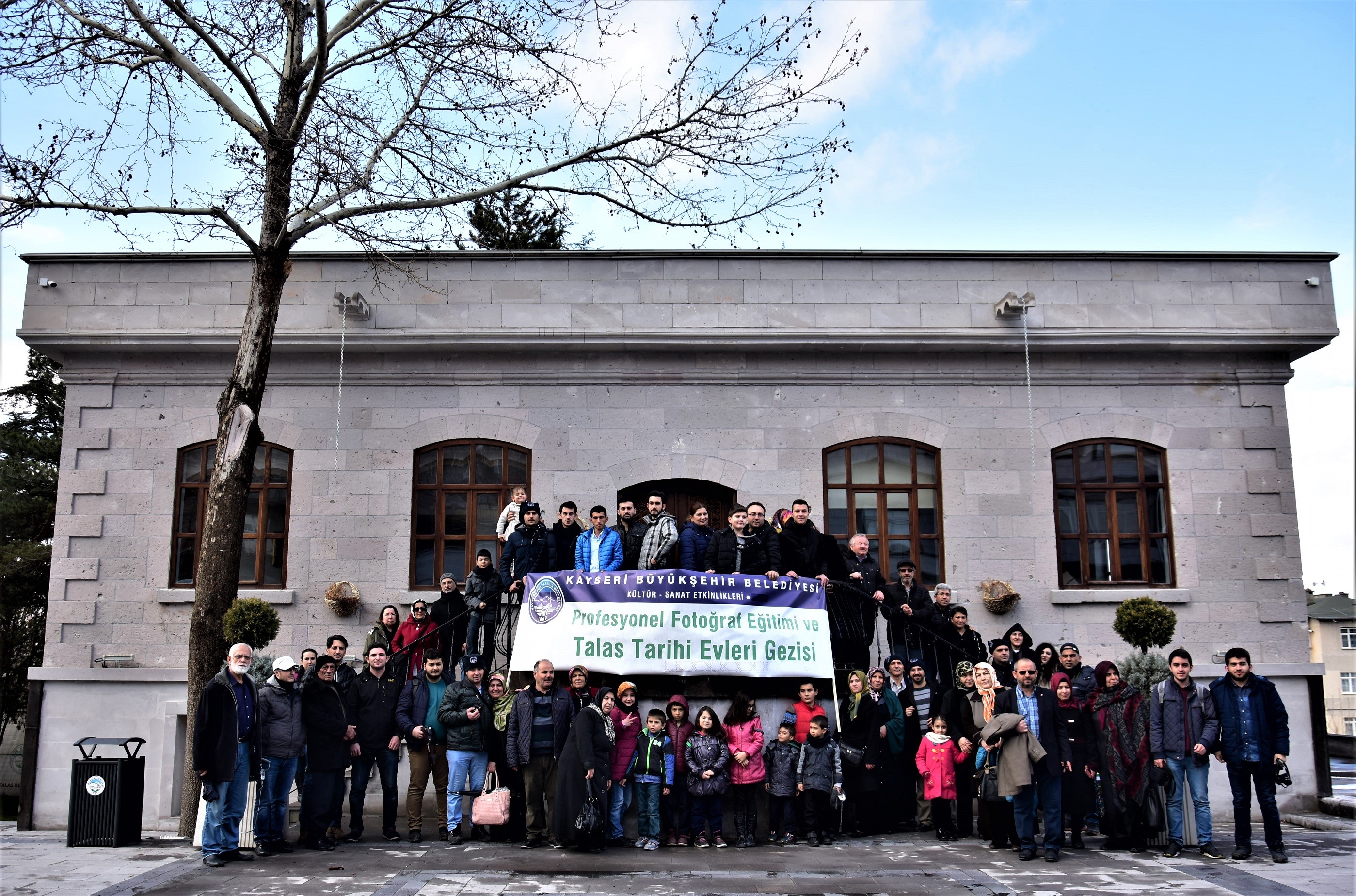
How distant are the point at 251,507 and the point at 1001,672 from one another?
29.4 ft

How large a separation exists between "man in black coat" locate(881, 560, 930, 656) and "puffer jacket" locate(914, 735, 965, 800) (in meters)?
1.32

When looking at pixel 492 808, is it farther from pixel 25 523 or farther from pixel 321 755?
pixel 25 523

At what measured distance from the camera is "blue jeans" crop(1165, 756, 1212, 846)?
9984mm

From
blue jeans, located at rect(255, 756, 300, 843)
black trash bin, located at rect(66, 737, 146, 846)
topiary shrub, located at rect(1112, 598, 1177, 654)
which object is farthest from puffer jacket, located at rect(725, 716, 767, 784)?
black trash bin, located at rect(66, 737, 146, 846)

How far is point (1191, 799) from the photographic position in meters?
10.1

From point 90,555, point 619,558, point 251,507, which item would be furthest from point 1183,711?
point 90,555

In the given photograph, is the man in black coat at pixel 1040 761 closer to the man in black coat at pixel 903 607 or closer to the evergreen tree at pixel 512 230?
the man in black coat at pixel 903 607

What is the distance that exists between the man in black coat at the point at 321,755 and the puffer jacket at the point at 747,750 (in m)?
3.48

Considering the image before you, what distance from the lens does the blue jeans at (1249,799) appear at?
384 inches

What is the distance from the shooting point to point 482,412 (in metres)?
14.0

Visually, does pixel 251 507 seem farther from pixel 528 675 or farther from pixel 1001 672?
pixel 1001 672

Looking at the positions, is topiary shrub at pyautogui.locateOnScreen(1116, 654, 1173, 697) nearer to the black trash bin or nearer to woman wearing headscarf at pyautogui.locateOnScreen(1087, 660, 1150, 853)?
woman wearing headscarf at pyautogui.locateOnScreen(1087, 660, 1150, 853)

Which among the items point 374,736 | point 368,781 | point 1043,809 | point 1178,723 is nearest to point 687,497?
point 374,736

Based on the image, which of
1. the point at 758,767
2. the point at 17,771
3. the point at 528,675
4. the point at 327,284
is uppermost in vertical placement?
the point at 327,284
